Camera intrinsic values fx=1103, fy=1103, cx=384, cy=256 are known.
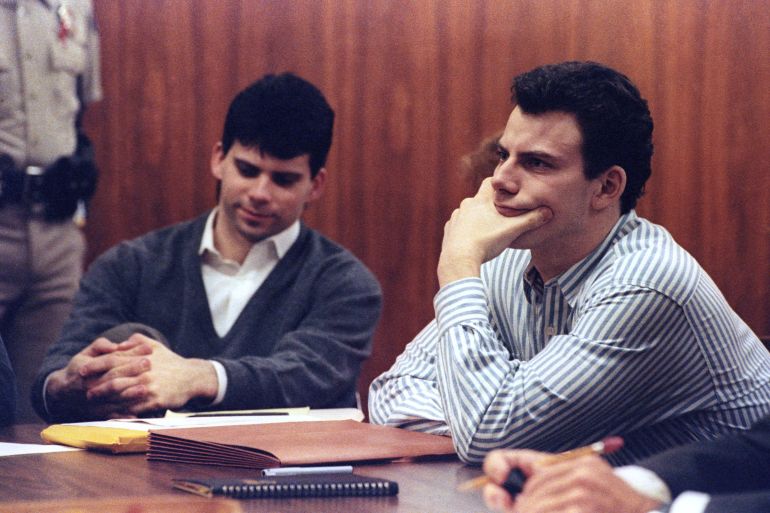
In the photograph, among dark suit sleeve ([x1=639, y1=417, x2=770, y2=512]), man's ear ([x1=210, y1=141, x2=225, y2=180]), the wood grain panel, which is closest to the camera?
dark suit sleeve ([x1=639, y1=417, x2=770, y2=512])

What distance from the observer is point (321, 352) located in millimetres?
2311

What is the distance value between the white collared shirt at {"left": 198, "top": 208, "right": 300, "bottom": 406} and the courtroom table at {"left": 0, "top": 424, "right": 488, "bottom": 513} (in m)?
0.92

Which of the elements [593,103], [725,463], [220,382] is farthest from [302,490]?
[220,382]

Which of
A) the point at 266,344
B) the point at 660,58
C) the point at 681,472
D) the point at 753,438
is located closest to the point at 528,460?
the point at 681,472

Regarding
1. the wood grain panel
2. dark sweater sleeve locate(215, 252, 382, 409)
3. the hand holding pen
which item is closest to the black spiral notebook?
the hand holding pen

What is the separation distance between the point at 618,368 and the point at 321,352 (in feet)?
2.93

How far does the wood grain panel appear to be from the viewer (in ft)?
10.4

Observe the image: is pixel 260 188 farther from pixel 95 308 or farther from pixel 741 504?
pixel 741 504

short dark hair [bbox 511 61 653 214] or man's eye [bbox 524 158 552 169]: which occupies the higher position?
short dark hair [bbox 511 61 653 214]

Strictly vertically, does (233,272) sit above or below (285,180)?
below

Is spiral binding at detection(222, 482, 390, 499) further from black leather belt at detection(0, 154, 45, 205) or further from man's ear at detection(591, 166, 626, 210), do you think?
black leather belt at detection(0, 154, 45, 205)

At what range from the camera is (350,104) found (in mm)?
3516

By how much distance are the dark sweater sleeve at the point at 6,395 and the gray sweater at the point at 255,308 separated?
336 millimetres

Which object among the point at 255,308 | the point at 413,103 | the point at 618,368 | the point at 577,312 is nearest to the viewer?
the point at 618,368
